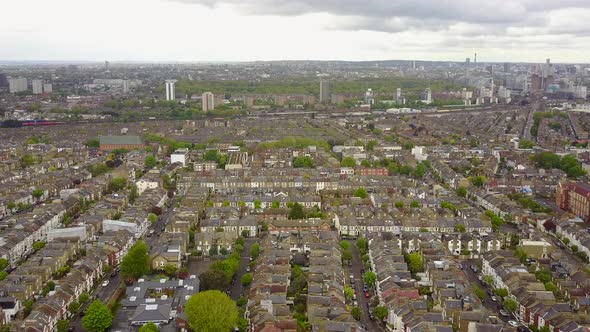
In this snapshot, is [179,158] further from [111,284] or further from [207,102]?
[207,102]

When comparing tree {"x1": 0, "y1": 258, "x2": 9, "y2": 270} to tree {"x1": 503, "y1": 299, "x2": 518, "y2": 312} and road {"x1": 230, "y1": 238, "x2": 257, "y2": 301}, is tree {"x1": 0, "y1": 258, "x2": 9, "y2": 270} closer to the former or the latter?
road {"x1": 230, "y1": 238, "x2": 257, "y2": 301}

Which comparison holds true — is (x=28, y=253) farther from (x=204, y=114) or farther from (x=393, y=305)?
(x=204, y=114)

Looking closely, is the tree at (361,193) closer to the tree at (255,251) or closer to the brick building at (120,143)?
the tree at (255,251)

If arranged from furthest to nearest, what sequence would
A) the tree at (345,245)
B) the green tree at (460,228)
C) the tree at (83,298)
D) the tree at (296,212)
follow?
the tree at (296,212) < the green tree at (460,228) < the tree at (345,245) < the tree at (83,298)

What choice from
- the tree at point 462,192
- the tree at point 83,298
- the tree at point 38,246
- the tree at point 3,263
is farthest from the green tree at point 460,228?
the tree at point 3,263

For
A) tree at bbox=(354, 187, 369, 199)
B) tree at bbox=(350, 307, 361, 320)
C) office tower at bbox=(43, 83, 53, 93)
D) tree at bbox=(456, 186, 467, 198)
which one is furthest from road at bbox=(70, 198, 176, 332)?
office tower at bbox=(43, 83, 53, 93)
